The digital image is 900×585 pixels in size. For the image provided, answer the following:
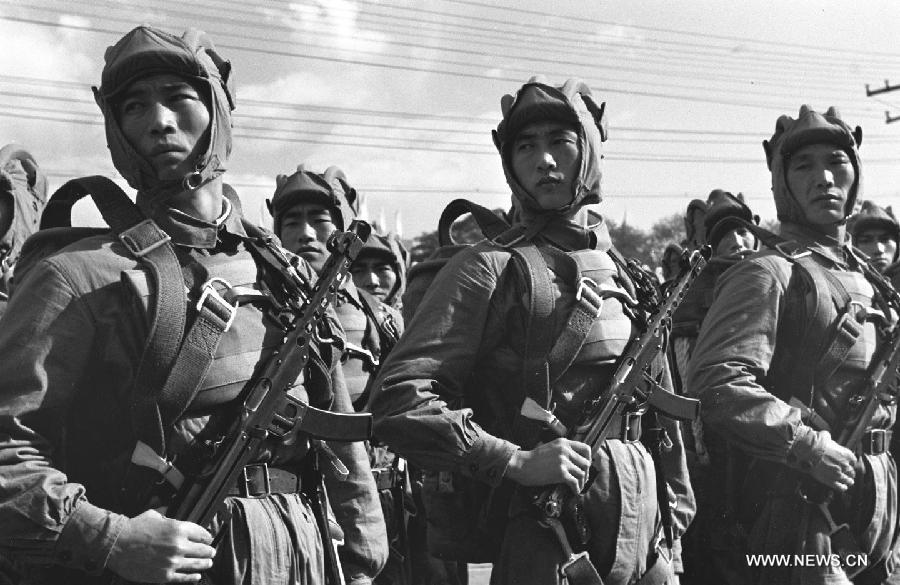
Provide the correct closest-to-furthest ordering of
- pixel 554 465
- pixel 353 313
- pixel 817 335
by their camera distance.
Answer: pixel 554 465 < pixel 817 335 < pixel 353 313

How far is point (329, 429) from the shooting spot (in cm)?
361

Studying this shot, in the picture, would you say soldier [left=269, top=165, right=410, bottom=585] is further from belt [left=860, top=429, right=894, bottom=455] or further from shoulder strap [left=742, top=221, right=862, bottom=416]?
belt [left=860, top=429, right=894, bottom=455]

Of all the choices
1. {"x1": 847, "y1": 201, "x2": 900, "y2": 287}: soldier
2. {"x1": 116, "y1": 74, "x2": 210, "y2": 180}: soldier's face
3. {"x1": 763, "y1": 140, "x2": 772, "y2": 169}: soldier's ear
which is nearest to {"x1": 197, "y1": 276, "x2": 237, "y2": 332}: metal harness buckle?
{"x1": 116, "y1": 74, "x2": 210, "y2": 180}: soldier's face

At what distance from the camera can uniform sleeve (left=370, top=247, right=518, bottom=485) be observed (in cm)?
396

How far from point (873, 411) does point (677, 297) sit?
5.38 feet

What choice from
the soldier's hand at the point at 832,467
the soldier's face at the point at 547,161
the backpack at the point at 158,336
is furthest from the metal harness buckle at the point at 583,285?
the soldier's hand at the point at 832,467

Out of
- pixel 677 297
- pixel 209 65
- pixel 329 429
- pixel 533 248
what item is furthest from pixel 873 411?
pixel 209 65

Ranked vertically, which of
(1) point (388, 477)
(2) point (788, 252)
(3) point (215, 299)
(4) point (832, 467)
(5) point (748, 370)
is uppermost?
(2) point (788, 252)

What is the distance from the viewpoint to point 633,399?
14.1 ft

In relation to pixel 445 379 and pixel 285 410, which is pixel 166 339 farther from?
pixel 445 379

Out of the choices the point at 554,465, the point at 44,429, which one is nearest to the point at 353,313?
the point at 554,465

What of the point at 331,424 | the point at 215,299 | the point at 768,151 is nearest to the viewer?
the point at 215,299

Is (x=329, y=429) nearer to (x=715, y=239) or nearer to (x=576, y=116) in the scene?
(x=576, y=116)

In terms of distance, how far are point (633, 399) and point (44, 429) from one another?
219cm
